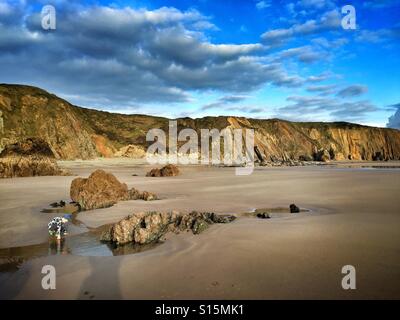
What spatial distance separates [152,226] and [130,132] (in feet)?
211

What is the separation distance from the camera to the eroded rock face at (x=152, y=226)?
21.4 ft

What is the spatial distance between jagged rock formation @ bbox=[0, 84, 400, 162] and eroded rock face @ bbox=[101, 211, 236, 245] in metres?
27.0

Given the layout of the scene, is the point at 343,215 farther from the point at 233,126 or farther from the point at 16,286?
the point at 233,126

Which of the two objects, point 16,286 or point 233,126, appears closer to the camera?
point 16,286

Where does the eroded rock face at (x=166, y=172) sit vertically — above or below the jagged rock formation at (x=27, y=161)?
below

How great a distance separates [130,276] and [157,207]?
562cm

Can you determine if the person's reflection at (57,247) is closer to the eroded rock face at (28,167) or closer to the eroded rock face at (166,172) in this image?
the eroded rock face at (166,172)

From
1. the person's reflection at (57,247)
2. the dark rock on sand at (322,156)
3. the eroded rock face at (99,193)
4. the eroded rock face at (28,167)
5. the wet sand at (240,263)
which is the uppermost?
the dark rock on sand at (322,156)

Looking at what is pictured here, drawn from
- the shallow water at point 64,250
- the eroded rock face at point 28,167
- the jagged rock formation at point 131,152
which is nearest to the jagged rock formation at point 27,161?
the eroded rock face at point 28,167

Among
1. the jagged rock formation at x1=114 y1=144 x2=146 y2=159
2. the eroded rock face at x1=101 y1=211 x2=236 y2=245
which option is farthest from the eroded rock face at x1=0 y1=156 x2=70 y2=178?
the jagged rock formation at x1=114 y1=144 x2=146 y2=159

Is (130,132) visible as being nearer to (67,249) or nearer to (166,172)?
(166,172)

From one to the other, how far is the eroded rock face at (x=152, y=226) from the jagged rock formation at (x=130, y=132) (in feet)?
88.6
